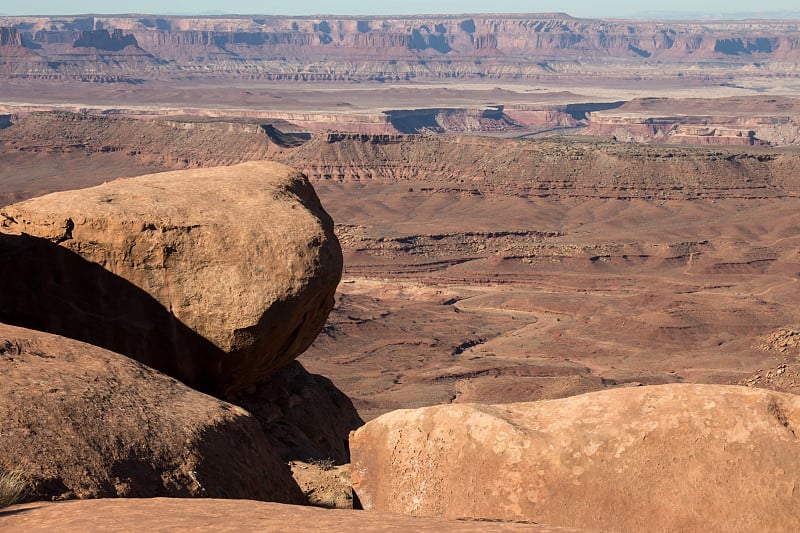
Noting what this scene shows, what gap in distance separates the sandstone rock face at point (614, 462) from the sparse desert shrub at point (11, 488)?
136 inches

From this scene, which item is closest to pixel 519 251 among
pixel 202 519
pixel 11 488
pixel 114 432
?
pixel 114 432

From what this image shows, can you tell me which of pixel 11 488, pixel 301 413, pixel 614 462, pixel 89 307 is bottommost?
pixel 301 413

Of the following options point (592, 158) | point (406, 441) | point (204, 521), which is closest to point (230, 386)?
point (406, 441)

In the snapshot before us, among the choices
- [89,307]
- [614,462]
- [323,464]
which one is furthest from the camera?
[89,307]

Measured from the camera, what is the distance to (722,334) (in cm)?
5141

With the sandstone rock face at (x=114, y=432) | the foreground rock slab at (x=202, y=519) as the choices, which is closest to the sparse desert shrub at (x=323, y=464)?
the sandstone rock face at (x=114, y=432)

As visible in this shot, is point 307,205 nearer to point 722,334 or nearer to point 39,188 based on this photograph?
point 722,334

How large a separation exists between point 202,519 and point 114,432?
2144 mm

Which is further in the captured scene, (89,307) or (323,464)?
(89,307)

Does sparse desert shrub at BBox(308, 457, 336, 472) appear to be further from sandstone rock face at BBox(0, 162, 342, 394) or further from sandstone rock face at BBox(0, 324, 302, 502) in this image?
sandstone rock face at BBox(0, 324, 302, 502)

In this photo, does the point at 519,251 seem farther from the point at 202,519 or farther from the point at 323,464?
the point at 202,519

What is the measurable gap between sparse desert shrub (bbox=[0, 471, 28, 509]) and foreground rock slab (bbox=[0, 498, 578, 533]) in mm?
166

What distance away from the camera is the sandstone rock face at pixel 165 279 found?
13.2 meters

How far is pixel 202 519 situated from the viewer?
712 centimetres
